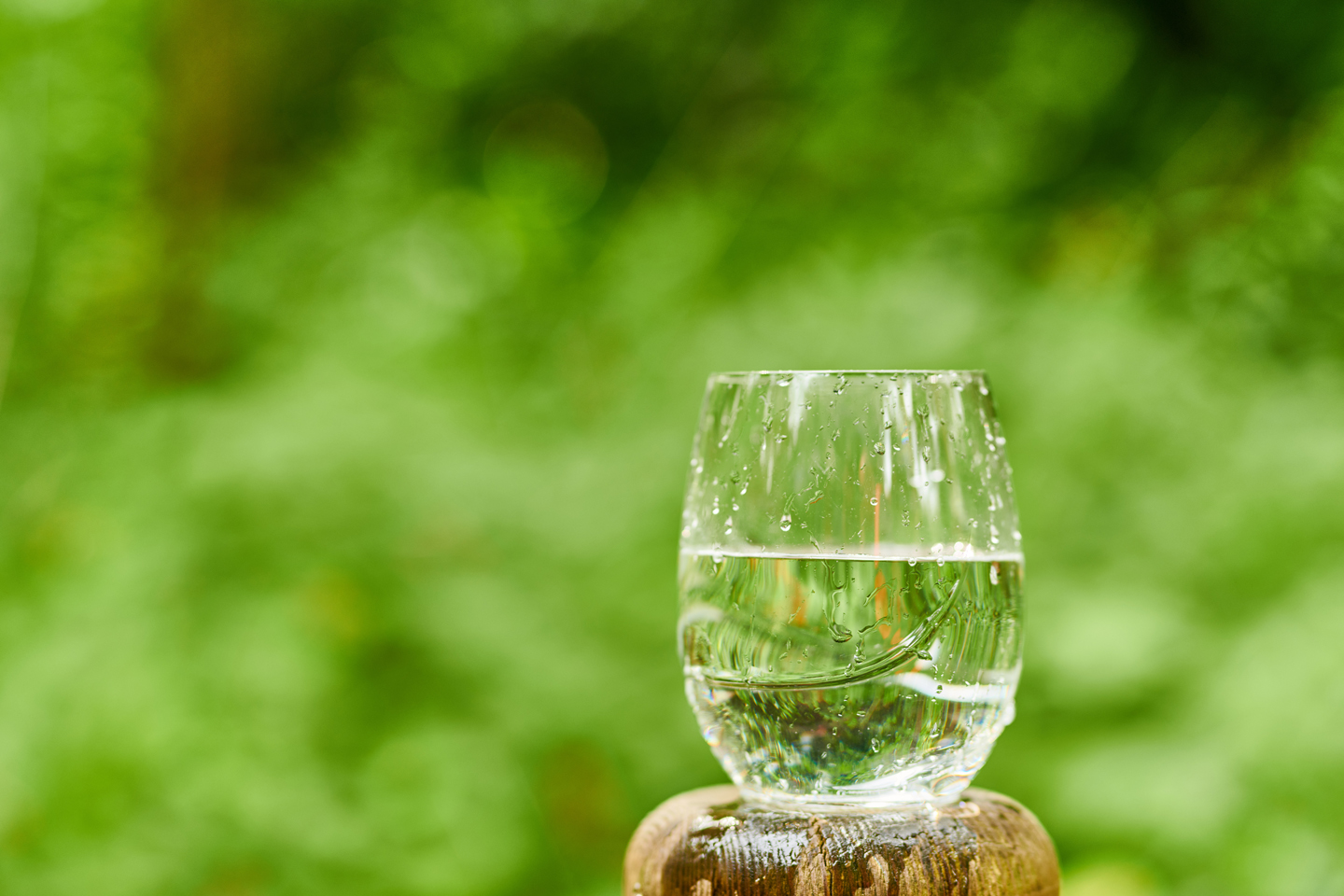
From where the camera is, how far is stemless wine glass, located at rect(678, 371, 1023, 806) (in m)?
0.85

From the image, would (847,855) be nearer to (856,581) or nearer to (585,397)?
(856,581)

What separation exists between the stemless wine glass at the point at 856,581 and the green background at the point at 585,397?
58.5 inches

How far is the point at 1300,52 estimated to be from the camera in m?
2.80

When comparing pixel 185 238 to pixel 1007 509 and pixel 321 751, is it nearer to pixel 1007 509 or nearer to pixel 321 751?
pixel 321 751

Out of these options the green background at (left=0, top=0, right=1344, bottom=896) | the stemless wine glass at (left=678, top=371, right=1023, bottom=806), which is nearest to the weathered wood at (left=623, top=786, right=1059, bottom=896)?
the stemless wine glass at (left=678, top=371, right=1023, bottom=806)

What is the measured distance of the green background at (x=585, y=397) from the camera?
7.71 ft

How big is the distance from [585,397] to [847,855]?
224 centimetres

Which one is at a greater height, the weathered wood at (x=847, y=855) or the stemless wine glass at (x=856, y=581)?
the stemless wine glass at (x=856, y=581)

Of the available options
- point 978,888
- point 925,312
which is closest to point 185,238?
point 925,312

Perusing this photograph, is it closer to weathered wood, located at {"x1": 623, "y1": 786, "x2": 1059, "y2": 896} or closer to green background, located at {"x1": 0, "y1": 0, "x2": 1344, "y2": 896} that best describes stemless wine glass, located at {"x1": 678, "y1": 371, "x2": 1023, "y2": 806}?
weathered wood, located at {"x1": 623, "y1": 786, "x2": 1059, "y2": 896}

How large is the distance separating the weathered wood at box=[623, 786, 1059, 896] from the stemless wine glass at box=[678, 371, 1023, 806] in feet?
0.18

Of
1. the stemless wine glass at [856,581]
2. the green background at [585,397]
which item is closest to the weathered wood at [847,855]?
the stemless wine glass at [856,581]

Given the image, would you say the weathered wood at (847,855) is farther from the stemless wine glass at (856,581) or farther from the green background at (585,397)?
the green background at (585,397)

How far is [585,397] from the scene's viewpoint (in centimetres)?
298
